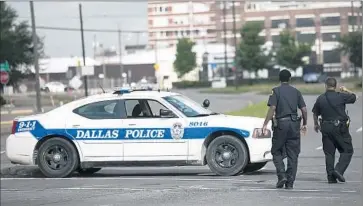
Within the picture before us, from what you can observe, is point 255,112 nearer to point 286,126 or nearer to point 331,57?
point 286,126

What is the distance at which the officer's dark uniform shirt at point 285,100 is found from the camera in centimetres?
1019

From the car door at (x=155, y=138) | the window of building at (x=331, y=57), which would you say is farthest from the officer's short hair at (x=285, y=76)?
the window of building at (x=331, y=57)

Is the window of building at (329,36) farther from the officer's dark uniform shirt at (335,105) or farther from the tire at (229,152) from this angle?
the officer's dark uniform shirt at (335,105)

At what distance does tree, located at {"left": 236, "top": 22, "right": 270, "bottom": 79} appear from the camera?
268 feet

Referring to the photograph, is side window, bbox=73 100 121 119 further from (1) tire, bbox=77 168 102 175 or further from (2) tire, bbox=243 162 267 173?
(2) tire, bbox=243 162 267 173

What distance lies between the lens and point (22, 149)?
504 inches

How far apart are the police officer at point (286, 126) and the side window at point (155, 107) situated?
8.88 feet

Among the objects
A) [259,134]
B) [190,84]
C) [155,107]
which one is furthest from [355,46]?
[259,134]

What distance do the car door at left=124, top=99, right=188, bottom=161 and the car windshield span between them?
0.72 ft

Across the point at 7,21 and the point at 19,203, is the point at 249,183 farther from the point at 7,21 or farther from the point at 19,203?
the point at 7,21

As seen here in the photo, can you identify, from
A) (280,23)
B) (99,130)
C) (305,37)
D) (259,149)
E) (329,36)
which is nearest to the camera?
(259,149)

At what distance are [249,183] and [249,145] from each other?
1036 millimetres

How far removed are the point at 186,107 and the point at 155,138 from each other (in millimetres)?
835

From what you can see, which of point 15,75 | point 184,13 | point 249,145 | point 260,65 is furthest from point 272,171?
point 260,65
